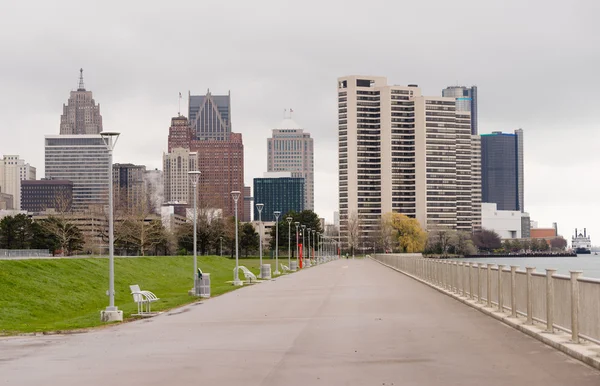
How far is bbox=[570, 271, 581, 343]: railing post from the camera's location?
1410cm

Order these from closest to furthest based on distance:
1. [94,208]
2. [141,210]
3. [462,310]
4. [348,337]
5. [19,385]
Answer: [19,385], [348,337], [462,310], [141,210], [94,208]

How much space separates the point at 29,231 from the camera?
10619 cm

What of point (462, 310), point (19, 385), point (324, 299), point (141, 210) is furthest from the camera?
point (141, 210)

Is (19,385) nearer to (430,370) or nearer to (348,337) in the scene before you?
(430,370)

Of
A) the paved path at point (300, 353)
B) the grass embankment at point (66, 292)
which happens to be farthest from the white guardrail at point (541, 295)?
the grass embankment at point (66, 292)

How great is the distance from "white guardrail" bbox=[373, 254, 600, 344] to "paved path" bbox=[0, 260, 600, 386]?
67 centimetres

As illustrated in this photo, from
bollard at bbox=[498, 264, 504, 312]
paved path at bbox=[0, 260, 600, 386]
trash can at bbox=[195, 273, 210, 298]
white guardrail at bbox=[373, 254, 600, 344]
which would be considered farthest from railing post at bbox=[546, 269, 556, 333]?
trash can at bbox=[195, 273, 210, 298]

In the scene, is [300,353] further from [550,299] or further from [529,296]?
[529,296]

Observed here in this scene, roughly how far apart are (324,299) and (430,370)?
1904 cm

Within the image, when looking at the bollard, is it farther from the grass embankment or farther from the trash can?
the trash can

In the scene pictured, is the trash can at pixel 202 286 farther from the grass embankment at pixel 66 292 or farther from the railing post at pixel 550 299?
the railing post at pixel 550 299

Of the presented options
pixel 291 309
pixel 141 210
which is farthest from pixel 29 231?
pixel 291 309

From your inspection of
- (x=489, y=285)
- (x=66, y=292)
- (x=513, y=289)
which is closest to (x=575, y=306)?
(x=513, y=289)

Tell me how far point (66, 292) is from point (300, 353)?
26.4m
